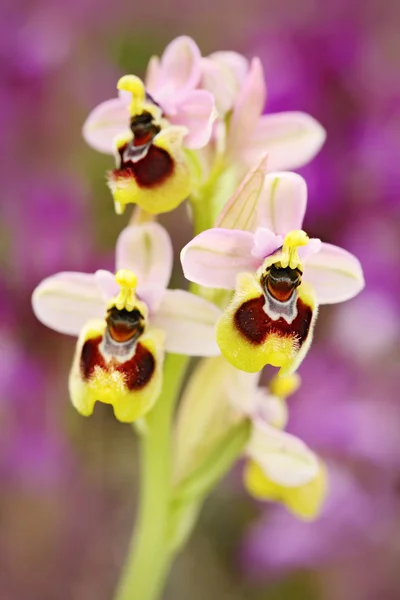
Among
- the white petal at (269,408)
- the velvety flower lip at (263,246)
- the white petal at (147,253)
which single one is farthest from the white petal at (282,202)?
the white petal at (269,408)

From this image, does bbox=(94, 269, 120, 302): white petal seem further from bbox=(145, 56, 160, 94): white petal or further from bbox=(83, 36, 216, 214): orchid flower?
bbox=(145, 56, 160, 94): white petal

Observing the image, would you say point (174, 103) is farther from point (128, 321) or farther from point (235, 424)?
point (235, 424)

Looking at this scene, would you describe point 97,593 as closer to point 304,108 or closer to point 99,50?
point 304,108

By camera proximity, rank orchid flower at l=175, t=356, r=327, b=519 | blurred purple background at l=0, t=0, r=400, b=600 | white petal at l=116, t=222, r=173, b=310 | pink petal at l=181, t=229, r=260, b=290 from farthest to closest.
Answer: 1. blurred purple background at l=0, t=0, r=400, b=600
2. orchid flower at l=175, t=356, r=327, b=519
3. white petal at l=116, t=222, r=173, b=310
4. pink petal at l=181, t=229, r=260, b=290

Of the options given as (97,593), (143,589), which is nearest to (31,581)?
(97,593)

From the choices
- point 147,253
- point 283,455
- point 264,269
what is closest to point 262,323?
point 264,269

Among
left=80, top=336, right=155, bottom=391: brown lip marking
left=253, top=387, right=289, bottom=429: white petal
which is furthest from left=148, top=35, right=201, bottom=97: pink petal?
left=253, top=387, right=289, bottom=429: white petal
